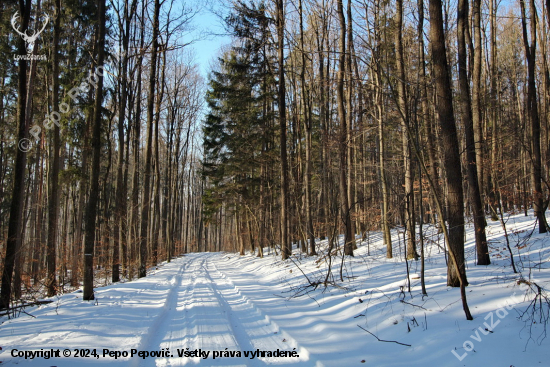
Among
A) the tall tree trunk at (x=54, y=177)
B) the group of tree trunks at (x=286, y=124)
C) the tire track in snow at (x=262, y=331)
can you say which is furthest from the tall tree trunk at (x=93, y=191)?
the tall tree trunk at (x=54, y=177)

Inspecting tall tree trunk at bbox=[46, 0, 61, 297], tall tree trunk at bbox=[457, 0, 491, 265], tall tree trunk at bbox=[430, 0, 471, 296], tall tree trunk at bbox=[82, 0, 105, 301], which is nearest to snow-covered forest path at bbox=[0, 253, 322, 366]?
tall tree trunk at bbox=[82, 0, 105, 301]

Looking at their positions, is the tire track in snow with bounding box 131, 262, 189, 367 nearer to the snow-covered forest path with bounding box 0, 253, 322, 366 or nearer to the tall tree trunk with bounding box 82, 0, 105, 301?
the snow-covered forest path with bounding box 0, 253, 322, 366

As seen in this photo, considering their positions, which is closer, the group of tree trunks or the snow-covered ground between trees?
the snow-covered ground between trees

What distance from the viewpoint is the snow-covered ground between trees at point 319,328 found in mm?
3787

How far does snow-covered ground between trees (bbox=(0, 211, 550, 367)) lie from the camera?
3.79 meters

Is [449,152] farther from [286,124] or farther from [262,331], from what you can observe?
[286,124]

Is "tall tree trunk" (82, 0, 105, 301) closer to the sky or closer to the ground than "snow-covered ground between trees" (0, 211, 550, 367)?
closer to the sky

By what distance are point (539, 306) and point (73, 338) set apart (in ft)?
21.2

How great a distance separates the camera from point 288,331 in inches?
200

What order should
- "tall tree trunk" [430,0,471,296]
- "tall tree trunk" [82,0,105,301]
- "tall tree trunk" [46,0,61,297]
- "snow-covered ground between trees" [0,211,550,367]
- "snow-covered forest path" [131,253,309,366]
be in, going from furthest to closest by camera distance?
"tall tree trunk" [46,0,61,297], "tall tree trunk" [82,0,105,301], "tall tree trunk" [430,0,471,296], "snow-covered forest path" [131,253,309,366], "snow-covered ground between trees" [0,211,550,367]

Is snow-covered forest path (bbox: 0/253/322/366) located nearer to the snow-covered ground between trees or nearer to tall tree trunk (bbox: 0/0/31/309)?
the snow-covered ground between trees

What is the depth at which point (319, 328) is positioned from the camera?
5.15 m

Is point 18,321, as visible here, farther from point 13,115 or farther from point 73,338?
point 13,115

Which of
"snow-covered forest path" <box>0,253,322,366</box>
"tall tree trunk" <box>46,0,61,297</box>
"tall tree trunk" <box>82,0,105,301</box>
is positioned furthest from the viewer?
"tall tree trunk" <box>46,0,61,297</box>
